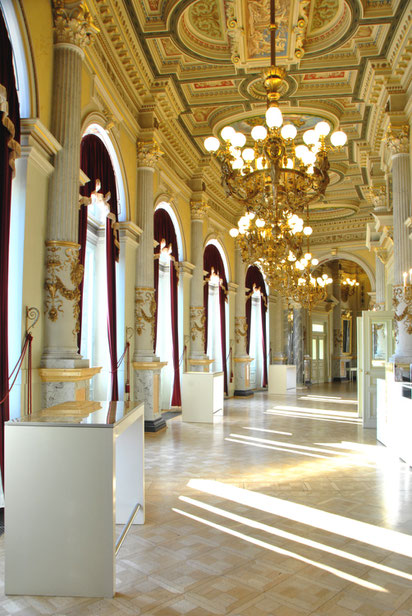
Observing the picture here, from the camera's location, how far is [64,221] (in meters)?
5.62

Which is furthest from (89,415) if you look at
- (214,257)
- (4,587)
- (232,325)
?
(232,325)

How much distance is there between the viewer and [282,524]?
4.23m

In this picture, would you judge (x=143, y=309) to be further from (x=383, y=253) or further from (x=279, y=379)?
(x=279, y=379)

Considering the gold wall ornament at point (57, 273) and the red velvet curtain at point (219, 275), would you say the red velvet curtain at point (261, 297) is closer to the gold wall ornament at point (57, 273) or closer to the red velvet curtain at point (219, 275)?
the red velvet curtain at point (219, 275)

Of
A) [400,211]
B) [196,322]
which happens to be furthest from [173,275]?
[400,211]

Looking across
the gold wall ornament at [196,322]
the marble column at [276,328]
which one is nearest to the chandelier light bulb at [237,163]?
the gold wall ornament at [196,322]

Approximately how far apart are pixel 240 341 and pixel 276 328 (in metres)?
4.26

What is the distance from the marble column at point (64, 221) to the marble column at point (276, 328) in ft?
48.7

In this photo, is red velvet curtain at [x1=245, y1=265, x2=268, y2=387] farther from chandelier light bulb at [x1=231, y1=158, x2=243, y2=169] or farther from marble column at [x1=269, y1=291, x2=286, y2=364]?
chandelier light bulb at [x1=231, y1=158, x2=243, y2=169]

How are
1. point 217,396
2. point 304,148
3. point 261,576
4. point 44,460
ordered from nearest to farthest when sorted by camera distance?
1. point 44,460
2. point 261,576
3. point 304,148
4. point 217,396

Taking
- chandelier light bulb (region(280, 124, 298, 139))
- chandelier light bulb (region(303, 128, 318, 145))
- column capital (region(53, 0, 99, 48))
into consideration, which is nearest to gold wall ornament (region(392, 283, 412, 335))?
chandelier light bulb (region(303, 128, 318, 145))

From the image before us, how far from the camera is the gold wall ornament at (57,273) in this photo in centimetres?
551

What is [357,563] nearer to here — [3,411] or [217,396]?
[3,411]

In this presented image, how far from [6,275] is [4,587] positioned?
255cm
